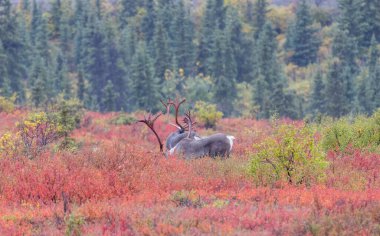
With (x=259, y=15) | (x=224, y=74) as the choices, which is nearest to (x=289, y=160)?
(x=224, y=74)

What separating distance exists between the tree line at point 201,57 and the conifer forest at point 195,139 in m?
0.18

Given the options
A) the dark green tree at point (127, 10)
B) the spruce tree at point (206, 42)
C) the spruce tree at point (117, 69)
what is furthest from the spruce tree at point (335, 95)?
the dark green tree at point (127, 10)

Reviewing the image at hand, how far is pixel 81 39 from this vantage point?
72500 millimetres

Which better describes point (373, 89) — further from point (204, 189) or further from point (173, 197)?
point (173, 197)

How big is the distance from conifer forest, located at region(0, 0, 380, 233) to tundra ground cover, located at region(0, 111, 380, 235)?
0.03m

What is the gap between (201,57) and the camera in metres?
69.1

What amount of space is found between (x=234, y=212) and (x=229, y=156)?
685 centimetres

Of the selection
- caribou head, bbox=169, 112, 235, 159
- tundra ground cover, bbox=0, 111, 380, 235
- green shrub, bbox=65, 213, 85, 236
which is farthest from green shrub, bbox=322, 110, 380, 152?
green shrub, bbox=65, 213, 85, 236

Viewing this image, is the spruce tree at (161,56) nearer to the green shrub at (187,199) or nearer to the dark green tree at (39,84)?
the dark green tree at (39,84)

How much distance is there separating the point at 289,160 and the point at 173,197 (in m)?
2.98

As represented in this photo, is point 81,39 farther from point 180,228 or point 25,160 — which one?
point 180,228

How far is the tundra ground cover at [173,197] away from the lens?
9.26m

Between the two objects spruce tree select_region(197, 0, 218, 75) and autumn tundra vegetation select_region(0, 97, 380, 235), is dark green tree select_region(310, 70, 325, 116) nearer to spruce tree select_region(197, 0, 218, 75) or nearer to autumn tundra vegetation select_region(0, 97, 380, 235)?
spruce tree select_region(197, 0, 218, 75)

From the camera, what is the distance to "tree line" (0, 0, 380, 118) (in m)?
52.8
